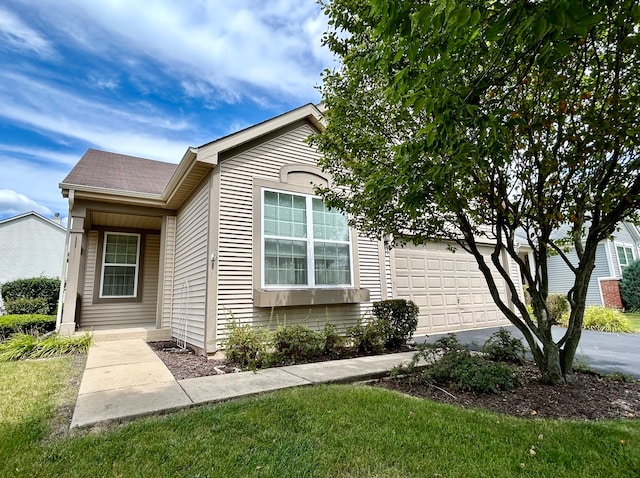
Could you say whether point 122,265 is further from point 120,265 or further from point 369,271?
point 369,271

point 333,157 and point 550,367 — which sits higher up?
point 333,157

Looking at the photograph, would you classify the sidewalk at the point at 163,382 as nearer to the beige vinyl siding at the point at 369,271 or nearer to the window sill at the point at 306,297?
the window sill at the point at 306,297

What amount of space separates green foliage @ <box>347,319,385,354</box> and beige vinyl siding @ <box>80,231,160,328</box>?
21.8 feet

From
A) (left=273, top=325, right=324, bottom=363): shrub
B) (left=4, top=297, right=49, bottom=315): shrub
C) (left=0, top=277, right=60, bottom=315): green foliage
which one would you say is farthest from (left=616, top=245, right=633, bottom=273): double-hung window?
(left=0, top=277, right=60, bottom=315): green foliage

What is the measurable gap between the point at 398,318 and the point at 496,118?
5.27 meters

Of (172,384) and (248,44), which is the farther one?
(248,44)

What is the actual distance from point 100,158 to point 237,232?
7.54 metres

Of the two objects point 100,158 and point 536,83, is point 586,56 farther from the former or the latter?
point 100,158

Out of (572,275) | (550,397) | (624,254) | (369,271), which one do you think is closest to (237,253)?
(369,271)

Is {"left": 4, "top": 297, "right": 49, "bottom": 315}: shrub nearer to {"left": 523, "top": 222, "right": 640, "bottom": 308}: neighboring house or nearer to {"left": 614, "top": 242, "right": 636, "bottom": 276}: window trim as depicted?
{"left": 523, "top": 222, "right": 640, "bottom": 308}: neighboring house

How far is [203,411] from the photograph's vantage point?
336 cm

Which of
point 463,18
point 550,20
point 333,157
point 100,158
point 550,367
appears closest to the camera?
point 550,20

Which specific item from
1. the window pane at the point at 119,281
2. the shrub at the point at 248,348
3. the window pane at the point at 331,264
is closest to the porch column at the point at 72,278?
the window pane at the point at 119,281

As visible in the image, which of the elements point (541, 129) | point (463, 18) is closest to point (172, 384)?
point (463, 18)
